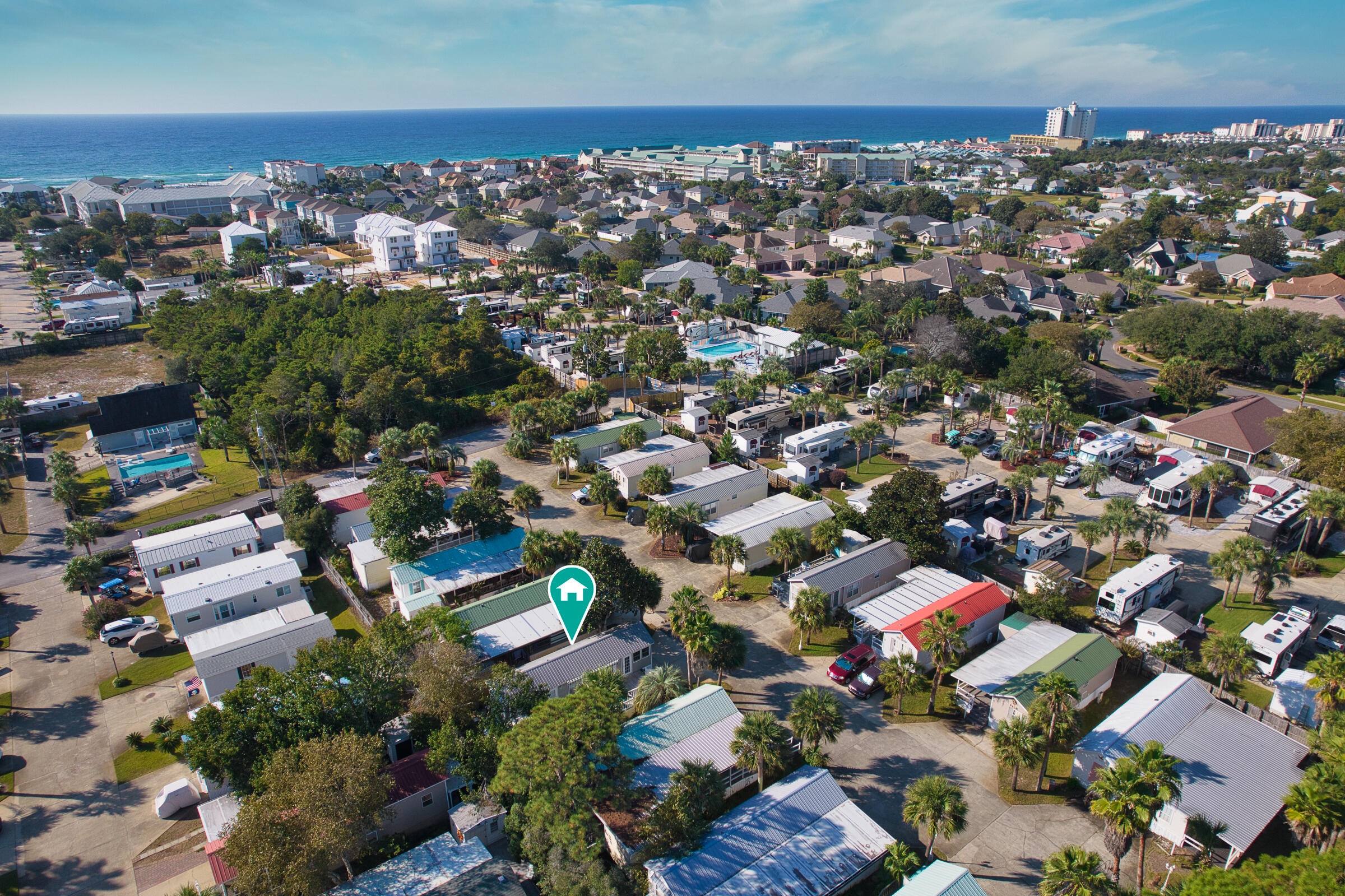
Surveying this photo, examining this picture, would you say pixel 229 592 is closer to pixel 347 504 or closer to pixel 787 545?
pixel 347 504

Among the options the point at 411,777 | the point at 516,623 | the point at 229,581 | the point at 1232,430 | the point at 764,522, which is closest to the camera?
the point at 411,777

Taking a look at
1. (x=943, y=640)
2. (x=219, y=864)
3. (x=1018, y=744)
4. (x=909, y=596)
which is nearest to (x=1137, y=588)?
(x=909, y=596)

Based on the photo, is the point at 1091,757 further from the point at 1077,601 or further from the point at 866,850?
the point at 1077,601

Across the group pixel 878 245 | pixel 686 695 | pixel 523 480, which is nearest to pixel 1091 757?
pixel 686 695

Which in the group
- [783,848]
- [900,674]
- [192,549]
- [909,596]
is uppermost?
[192,549]

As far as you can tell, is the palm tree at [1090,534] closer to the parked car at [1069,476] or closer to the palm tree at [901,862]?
the parked car at [1069,476]

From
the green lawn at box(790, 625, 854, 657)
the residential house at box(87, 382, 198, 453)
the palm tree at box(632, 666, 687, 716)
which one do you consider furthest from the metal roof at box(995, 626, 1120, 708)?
the residential house at box(87, 382, 198, 453)

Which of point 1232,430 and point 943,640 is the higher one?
point 1232,430
